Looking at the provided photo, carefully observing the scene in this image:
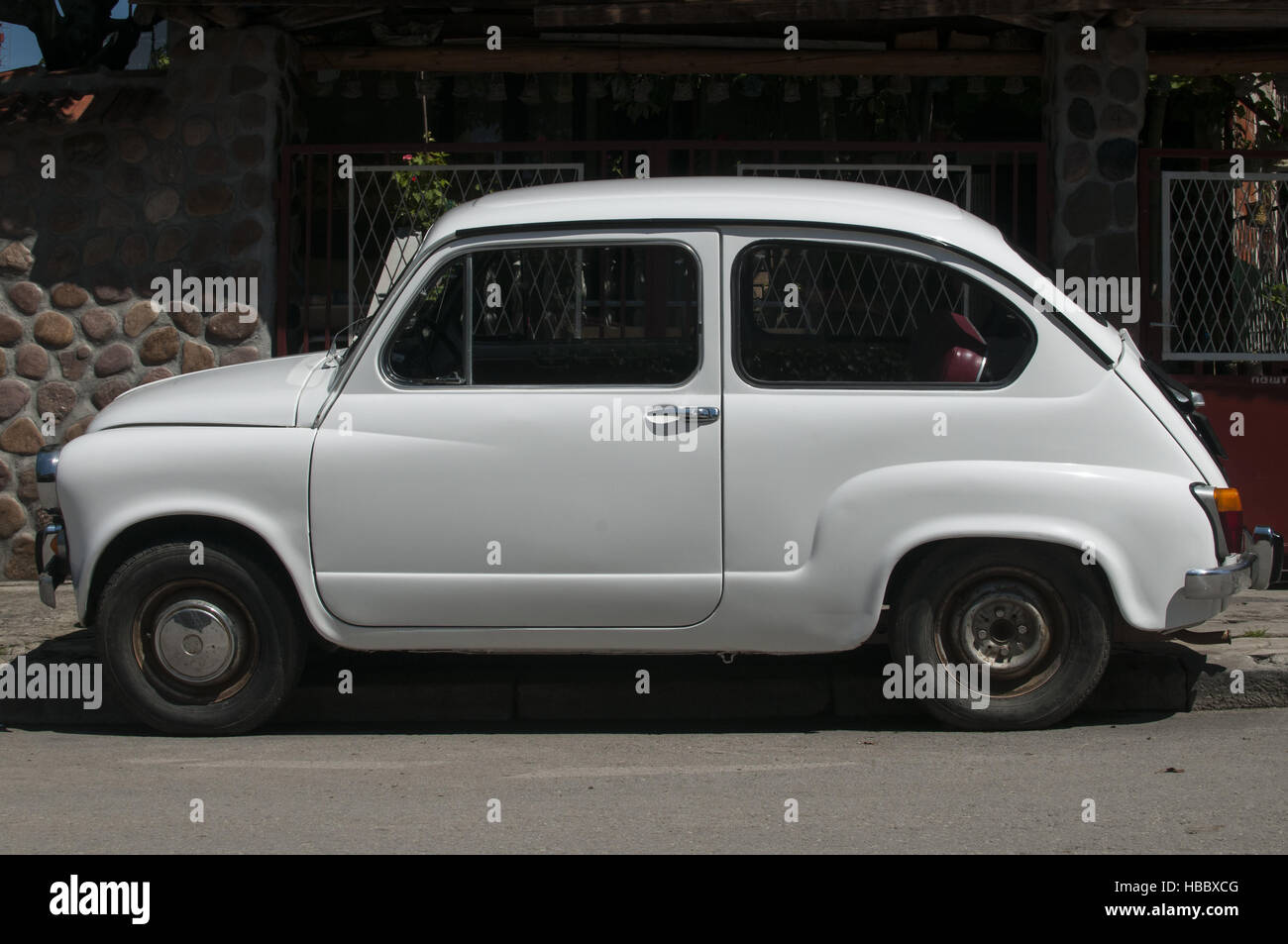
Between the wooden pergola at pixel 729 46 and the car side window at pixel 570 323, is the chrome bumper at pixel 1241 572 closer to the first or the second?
the car side window at pixel 570 323

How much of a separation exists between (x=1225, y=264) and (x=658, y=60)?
11.4 ft

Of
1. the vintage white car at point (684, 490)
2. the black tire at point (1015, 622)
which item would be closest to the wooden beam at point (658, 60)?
the vintage white car at point (684, 490)

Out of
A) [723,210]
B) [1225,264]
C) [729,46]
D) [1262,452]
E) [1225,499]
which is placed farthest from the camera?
[729,46]

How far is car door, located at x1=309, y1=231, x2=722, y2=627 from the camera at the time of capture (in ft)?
17.7

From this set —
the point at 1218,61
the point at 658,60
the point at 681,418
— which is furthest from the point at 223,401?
the point at 1218,61

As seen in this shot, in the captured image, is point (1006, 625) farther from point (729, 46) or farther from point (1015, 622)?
point (729, 46)

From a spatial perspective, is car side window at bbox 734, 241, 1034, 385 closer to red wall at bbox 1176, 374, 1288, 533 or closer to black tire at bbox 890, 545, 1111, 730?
black tire at bbox 890, 545, 1111, 730

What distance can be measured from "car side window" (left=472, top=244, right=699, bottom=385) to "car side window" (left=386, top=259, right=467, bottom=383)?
0.06 meters

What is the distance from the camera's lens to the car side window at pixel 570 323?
555 centimetres

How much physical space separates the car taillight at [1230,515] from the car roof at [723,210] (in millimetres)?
1234

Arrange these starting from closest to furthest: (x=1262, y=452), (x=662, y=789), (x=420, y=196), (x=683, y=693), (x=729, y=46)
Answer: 1. (x=662, y=789)
2. (x=683, y=693)
3. (x=1262, y=452)
4. (x=420, y=196)
5. (x=729, y=46)

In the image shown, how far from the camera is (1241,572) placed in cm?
541

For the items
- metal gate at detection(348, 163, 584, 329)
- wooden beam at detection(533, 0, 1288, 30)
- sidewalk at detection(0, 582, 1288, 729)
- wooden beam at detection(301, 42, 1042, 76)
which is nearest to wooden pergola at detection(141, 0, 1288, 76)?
wooden beam at detection(301, 42, 1042, 76)
